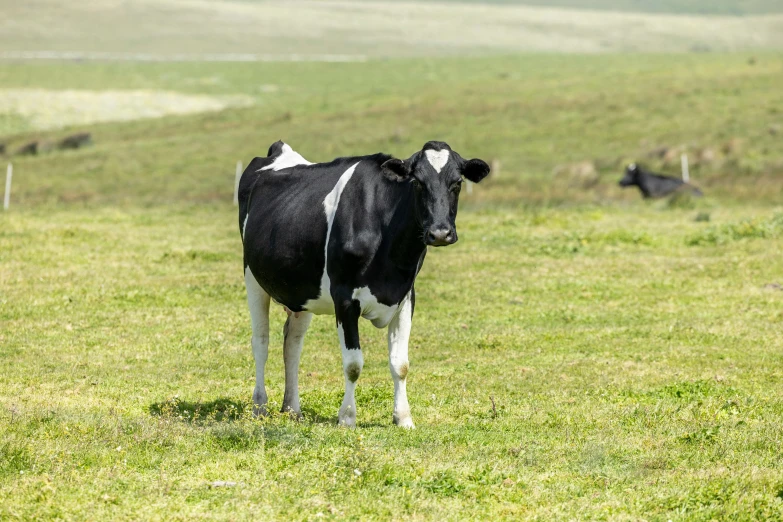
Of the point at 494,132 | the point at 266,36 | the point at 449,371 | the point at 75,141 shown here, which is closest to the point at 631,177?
the point at 494,132

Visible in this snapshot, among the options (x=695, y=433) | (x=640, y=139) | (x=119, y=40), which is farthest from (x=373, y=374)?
(x=119, y=40)

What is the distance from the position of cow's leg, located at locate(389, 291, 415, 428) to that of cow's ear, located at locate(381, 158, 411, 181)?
118cm

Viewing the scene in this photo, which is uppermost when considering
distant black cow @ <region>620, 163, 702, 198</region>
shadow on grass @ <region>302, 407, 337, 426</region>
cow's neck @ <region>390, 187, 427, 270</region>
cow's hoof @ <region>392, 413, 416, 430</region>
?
cow's neck @ <region>390, 187, 427, 270</region>

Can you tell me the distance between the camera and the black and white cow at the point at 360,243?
9742 mm

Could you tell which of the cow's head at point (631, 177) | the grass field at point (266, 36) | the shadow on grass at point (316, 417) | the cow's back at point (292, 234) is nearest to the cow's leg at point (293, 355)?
the shadow on grass at point (316, 417)

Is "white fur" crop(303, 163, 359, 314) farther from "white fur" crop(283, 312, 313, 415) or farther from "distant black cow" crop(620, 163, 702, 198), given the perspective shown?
"distant black cow" crop(620, 163, 702, 198)

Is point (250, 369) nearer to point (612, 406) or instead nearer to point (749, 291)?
point (612, 406)

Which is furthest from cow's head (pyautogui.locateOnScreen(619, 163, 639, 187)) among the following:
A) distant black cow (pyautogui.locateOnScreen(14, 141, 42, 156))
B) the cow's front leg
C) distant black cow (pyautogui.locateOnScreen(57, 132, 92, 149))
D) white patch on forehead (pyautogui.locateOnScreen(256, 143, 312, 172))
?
distant black cow (pyautogui.locateOnScreen(14, 141, 42, 156))

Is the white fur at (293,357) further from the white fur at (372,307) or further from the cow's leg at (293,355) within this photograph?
the white fur at (372,307)

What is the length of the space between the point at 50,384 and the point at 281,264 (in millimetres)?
3276

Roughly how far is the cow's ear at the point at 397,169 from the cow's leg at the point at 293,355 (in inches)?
85.3

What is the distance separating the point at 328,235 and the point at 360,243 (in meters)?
0.46

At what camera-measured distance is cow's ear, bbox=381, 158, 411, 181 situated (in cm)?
984

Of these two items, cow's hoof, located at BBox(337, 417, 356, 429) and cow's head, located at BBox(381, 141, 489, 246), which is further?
cow's hoof, located at BBox(337, 417, 356, 429)
